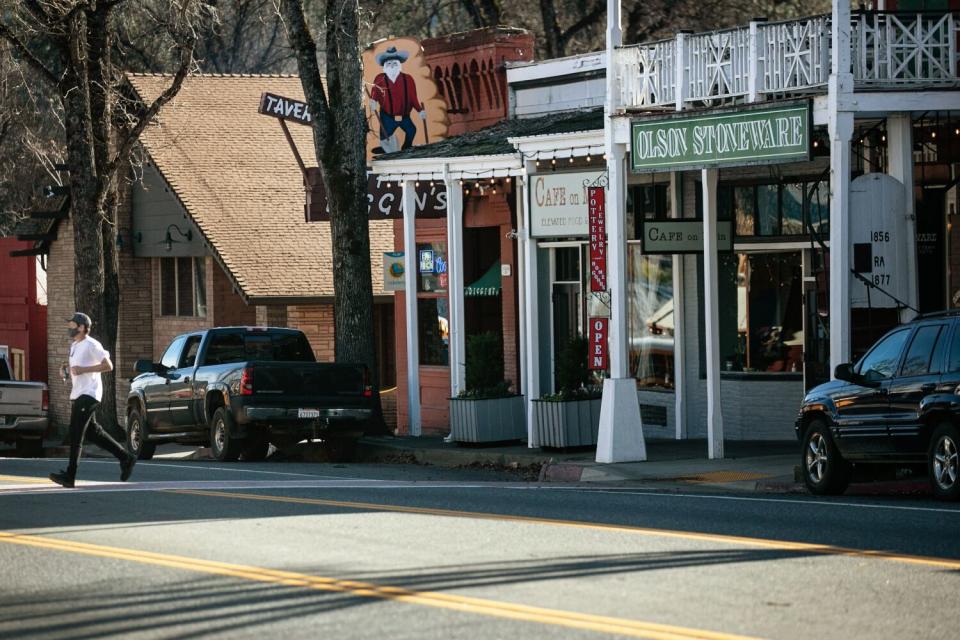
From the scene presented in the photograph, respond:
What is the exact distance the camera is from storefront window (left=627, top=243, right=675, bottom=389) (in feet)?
77.2

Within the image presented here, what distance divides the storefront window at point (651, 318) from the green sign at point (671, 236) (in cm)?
258

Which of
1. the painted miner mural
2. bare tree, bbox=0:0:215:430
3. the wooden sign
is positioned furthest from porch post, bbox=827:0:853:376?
bare tree, bbox=0:0:215:430

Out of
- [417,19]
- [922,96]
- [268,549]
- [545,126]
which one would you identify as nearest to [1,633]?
[268,549]

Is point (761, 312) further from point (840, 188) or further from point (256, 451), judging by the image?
point (256, 451)

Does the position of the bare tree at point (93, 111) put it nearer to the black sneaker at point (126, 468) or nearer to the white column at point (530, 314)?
Answer: the white column at point (530, 314)

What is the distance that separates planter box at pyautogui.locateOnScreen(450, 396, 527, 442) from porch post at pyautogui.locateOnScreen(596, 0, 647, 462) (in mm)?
2975

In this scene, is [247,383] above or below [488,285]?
below

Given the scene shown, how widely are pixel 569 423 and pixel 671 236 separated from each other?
271 centimetres

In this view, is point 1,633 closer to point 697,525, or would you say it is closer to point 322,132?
point 697,525

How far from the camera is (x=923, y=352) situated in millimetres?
14906

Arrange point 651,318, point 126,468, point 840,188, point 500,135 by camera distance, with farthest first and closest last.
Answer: point 500,135 → point 651,318 → point 126,468 → point 840,188

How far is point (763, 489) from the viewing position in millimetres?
17188

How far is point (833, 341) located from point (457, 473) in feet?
17.9

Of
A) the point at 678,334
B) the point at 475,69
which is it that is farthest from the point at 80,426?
Result: the point at 475,69
